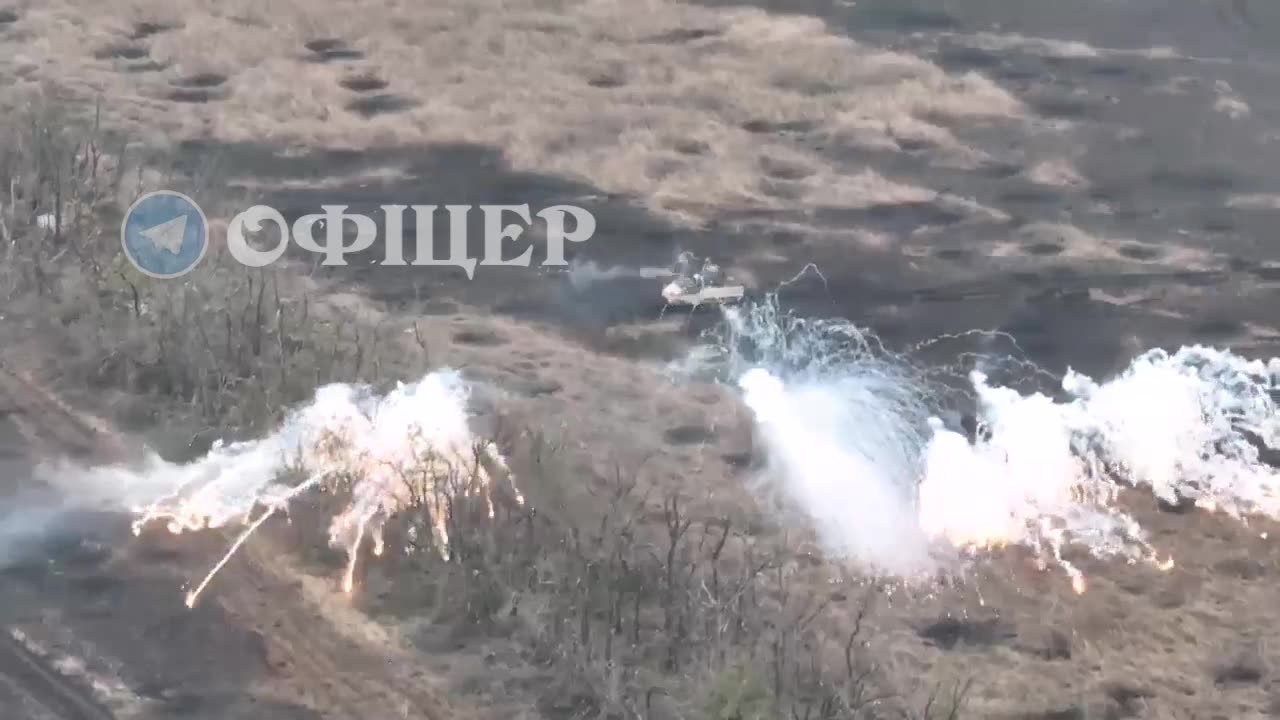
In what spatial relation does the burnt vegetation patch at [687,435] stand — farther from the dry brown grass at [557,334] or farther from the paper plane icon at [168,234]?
the paper plane icon at [168,234]

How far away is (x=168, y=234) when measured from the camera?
4.22 meters

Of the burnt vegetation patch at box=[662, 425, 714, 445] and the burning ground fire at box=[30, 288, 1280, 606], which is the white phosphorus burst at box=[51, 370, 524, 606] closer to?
the burning ground fire at box=[30, 288, 1280, 606]

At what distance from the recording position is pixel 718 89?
17.3 ft

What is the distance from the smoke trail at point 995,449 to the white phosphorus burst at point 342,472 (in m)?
0.73

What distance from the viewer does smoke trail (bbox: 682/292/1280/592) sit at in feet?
10.5

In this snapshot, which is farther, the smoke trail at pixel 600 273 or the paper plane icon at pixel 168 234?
the smoke trail at pixel 600 273

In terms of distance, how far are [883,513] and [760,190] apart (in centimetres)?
174

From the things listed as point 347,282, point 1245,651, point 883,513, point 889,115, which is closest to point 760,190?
point 889,115

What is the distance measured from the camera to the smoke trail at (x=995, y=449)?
3.19m

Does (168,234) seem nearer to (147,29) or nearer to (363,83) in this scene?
(363,83)

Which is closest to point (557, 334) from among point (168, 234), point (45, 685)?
point (168, 234)

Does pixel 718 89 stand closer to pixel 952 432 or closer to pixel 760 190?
pixel 760 190
